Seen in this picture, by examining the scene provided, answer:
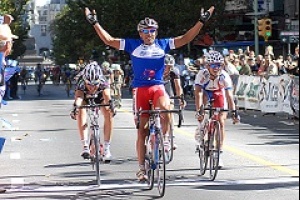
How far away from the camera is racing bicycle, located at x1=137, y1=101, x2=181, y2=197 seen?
33.1 ft

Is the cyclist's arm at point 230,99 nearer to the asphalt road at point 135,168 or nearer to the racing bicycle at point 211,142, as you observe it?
the racing bicycle at point 211,142

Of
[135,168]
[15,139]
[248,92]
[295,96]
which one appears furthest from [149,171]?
[248,92]

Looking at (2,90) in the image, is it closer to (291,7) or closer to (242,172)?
(242,172)

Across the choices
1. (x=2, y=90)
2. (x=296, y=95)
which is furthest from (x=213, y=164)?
(x=296, y=95)

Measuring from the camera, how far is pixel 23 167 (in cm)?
1342

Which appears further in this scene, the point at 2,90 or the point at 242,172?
the point at 242,172

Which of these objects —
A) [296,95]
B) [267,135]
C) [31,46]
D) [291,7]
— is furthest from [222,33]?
[31,46]

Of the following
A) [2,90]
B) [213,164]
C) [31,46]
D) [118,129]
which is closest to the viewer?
[2,90]

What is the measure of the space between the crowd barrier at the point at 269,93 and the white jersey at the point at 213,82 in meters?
10.2

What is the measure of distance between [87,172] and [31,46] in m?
117

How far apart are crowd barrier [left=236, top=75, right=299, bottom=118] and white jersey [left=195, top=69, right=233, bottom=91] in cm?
1024

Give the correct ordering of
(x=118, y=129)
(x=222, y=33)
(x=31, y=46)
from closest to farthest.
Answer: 1. (x=118, y=129)
2. (x=222, y=33)
3. (x=31, y=46)

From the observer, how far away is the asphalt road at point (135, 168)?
34.0ft

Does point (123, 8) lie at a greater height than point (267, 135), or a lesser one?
greater
